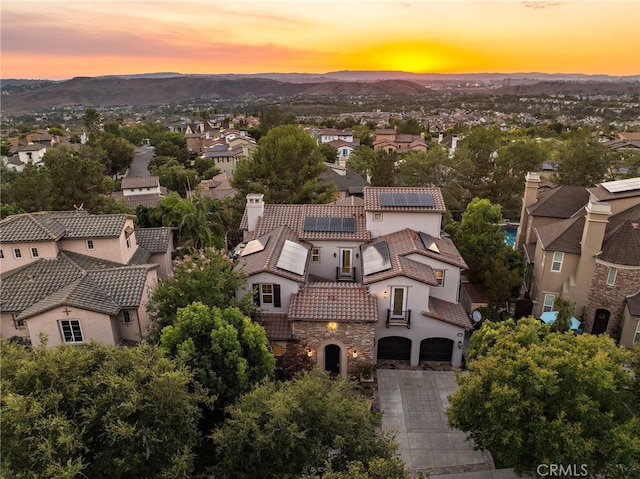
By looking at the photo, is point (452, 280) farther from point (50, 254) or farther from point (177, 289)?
point (50, 254)

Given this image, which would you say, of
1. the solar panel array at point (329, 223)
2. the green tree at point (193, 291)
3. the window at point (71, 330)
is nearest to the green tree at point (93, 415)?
the green tree at point (193, 291)

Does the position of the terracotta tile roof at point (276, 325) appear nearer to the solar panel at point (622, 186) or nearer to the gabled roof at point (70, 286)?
the gabled roof at point (70, 286)

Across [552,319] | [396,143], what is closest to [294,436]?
[552,319]

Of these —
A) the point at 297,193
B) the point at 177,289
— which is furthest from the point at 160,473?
the point at 297,193

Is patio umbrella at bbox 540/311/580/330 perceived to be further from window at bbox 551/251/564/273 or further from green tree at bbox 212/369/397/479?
green tree at bbox 212/369/397/479

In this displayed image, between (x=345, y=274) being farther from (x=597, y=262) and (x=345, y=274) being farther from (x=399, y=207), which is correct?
(x=597, y=262)

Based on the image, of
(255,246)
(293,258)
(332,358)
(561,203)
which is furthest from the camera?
(561,203)
